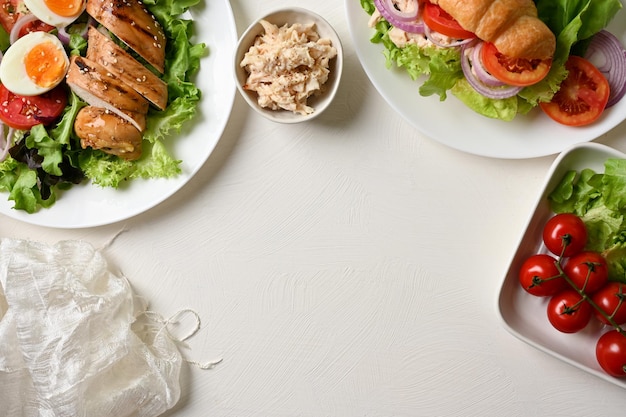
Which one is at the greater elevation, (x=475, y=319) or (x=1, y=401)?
(x=475, y=319)

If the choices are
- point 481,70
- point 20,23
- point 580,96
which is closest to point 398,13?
point 481,70

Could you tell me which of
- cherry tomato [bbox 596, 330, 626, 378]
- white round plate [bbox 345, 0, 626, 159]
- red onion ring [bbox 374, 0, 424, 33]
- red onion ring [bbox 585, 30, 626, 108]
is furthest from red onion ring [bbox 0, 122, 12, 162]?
cherry tomato [bbox 596, 330, 626, 378]

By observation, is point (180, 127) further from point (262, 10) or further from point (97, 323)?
point (97, 323)

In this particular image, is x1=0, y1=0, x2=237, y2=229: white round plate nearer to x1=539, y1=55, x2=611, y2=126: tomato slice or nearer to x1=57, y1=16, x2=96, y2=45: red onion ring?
x1=57, y1=16, x2=96, y2=45: red onion ring

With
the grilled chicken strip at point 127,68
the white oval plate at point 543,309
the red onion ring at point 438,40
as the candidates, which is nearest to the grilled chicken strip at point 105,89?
the grilled chicken strip at point 127,68

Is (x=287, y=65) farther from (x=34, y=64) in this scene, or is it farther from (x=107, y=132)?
(x=34, y=64)

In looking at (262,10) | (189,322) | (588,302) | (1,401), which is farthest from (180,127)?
(588,302)

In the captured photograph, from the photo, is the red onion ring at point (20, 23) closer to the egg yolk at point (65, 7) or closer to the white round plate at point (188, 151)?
the egg yolk at point (65, 7)
